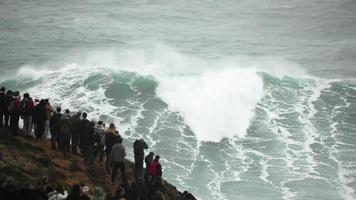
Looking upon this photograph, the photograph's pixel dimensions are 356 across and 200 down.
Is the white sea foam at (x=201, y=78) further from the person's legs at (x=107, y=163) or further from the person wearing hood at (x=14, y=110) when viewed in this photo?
the person wearing hood at (x=14, y=110)

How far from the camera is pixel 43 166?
62.7 ft

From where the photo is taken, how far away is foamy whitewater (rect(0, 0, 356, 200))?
113 feet

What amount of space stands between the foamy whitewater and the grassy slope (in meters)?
11.4

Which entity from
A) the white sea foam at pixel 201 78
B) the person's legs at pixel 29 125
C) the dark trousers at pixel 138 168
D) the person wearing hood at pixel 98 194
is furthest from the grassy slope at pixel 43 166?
the white sea foam at pixel 201 78

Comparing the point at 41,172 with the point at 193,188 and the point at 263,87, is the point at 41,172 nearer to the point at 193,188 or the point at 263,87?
the point at 193,188

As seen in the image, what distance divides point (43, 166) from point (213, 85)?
3536cm

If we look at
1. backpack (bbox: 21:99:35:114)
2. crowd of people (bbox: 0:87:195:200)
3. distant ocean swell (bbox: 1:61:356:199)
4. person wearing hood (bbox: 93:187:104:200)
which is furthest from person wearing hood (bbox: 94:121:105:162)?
distant ocean swell (bbox: 1:61:356:199)

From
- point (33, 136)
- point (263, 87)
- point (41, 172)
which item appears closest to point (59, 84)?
point (263, 87)

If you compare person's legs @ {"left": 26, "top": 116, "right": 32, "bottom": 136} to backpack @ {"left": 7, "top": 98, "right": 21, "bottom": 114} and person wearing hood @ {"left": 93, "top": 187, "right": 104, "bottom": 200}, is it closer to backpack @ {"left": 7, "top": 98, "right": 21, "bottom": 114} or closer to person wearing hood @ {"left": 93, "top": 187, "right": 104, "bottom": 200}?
backpack @ {"left": 7, "top": 98, "right": 21, "bottom": 114}

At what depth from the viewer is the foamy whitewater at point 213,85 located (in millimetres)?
34406

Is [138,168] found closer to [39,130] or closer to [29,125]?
[39,130]

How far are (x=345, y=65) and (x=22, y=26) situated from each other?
44.3 metres

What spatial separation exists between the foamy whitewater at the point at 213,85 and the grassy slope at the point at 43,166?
1141cm

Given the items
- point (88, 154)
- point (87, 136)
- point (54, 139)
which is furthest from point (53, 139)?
point (87, 136)
